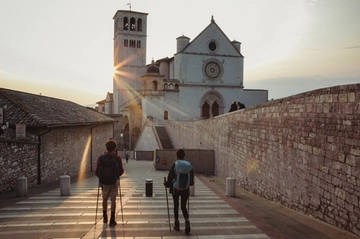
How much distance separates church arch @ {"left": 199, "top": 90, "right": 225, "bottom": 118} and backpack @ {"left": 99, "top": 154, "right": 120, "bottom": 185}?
49.2 metres

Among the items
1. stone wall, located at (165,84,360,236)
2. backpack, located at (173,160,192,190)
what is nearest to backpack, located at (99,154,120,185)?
backpack, located at (173,160,192,190)

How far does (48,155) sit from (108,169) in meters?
9.81

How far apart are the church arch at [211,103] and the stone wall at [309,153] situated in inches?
1590

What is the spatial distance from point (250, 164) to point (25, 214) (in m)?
9.38

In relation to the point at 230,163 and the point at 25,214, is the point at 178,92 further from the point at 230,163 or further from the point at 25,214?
the point at 25,214

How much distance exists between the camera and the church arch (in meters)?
56.3

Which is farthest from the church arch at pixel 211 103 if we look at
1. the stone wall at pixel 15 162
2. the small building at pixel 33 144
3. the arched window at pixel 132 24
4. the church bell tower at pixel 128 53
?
the stone wall at pixel 15 162

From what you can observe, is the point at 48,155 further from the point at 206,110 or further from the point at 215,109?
the point at 215,109

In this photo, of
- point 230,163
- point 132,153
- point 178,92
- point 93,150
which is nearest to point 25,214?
point 230,163

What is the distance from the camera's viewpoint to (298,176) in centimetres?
949

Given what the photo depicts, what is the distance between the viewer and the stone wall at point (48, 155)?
11810 millimetres

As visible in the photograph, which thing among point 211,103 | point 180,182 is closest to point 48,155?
point 180,182

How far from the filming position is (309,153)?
8883 mm

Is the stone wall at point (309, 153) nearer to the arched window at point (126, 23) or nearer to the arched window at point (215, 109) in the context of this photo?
the arched window at point (215, 109)
